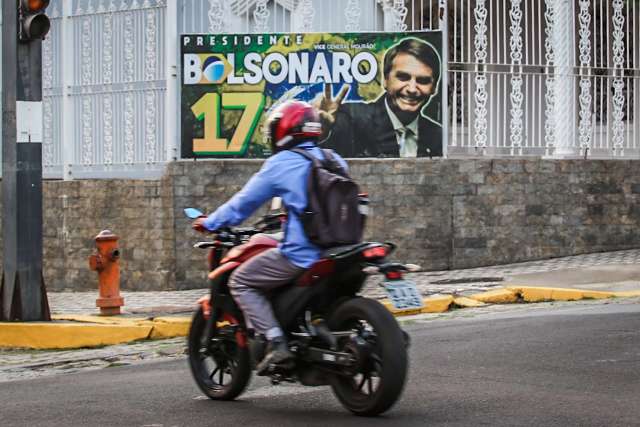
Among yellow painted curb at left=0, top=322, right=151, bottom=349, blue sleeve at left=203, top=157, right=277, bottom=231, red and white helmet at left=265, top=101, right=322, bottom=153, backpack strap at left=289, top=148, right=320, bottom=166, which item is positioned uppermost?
red and white helmet at left=265, top=101, right=322, bottom=153

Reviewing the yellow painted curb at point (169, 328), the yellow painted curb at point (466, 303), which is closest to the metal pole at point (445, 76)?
the yellow painted curb at point (466, 303)

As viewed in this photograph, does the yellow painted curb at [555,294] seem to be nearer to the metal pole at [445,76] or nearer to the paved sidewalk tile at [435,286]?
the paved sidewalk tile at [435,286]

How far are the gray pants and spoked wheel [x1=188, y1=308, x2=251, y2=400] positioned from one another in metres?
0.35

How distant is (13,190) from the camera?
37.2 ft

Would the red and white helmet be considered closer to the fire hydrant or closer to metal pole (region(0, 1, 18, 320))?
metal pole (region(0, 1, 18, 320))

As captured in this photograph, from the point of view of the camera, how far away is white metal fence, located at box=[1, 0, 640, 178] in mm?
15922

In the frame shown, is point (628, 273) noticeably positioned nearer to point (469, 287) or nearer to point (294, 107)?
point (469, 287)

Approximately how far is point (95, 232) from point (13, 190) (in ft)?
16.2

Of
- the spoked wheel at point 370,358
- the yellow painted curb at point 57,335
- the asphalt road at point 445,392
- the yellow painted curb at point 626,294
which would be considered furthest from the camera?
the yellow painted curb at point 626,294

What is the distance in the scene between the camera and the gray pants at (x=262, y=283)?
674 centimetres

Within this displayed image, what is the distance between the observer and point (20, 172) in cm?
1136

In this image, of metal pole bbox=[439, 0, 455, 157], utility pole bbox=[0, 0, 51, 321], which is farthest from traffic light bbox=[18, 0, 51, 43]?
metal pole bbox=[439, 0, 455, 157]

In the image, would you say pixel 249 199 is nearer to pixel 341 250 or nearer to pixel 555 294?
pixel 341 250

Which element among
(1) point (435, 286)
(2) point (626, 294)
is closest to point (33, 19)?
(1) point (435, 286)
